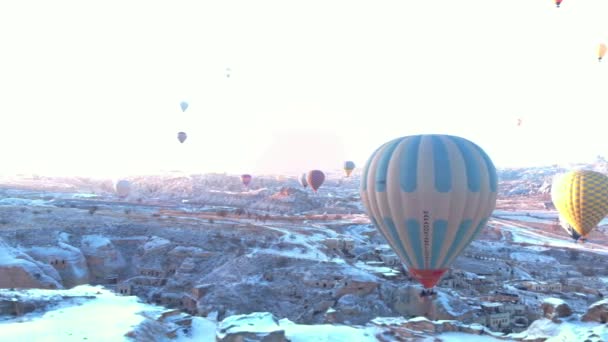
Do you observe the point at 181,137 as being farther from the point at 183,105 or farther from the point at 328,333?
the point at 328,333

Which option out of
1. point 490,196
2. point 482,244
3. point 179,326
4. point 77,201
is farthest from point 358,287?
point 77,201

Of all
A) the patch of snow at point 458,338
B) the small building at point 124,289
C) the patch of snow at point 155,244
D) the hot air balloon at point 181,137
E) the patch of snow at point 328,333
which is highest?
the hot air balloon at point 181,137

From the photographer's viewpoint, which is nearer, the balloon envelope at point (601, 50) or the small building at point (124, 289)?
the small building at point (124, 289)

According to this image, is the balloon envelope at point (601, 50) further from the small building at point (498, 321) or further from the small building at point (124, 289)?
the small building at point (124, 289)

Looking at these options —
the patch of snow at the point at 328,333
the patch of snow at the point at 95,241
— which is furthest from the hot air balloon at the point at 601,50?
the patch of snow at the point at 95,241

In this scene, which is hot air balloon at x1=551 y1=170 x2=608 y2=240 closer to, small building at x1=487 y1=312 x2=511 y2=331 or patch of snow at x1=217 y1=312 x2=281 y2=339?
small building at x1=487 y1=312 x2=511 y2=331

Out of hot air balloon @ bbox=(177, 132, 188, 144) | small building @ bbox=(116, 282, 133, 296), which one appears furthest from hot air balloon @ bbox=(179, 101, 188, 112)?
small building @ bbox=(116, 282, 133, 296)

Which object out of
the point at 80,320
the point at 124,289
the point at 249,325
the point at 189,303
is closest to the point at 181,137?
the point at 124,289
